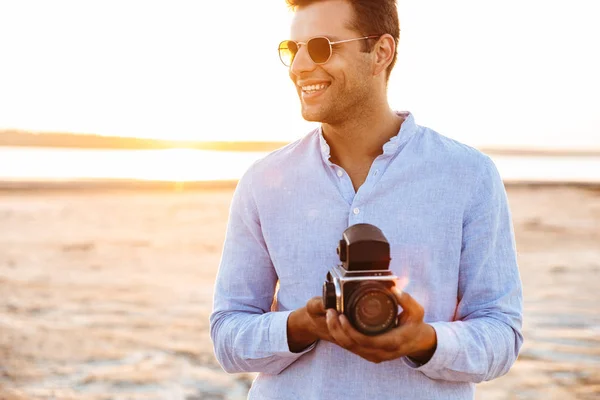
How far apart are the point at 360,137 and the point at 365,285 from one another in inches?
31.2

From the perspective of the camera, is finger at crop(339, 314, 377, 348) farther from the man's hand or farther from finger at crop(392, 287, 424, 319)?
finger at crop(392, 287, 424, 319)

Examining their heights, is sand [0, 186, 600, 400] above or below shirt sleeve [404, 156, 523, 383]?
below

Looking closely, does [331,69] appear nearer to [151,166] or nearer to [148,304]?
[148,304]

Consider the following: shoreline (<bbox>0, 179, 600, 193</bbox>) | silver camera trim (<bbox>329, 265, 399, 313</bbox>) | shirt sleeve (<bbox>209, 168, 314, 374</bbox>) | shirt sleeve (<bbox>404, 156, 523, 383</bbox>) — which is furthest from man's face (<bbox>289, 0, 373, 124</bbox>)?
shoreline (<bbox>0, 179, 600, 193</bbox>)

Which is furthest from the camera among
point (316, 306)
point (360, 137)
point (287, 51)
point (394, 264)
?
point (287, 51)

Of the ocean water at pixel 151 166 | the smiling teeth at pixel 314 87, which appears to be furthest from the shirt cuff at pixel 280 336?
the ocean water at pixel 151 166

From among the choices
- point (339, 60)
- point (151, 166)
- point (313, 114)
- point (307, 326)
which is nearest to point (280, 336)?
point (307, 326)

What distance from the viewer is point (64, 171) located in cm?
2217

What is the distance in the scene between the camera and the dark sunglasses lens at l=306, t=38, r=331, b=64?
2494mm

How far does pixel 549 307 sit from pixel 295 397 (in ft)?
21.0

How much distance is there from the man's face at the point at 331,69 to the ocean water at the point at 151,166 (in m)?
16.7

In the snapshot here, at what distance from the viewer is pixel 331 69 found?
251 centimetres

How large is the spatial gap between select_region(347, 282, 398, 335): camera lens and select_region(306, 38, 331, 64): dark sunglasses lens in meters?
0.96

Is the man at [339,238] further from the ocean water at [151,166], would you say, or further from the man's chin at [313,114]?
the ocean water at [151,166]
